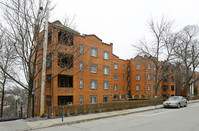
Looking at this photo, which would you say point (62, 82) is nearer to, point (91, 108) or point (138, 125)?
point (91, 108)

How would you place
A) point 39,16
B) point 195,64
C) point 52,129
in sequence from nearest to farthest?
1. point 52,129
2. point 39,16
3. point 195,64

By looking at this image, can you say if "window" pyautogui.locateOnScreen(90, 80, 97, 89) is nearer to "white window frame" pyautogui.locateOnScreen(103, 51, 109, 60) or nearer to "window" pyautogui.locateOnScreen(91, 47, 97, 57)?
"window" pyautogui.locateOnScreen(91, 47, 97, 57)

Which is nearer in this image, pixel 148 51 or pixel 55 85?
pixel 55 85

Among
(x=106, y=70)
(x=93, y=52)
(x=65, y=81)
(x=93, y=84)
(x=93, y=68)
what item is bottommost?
(x=93, y=84)

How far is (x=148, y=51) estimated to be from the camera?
25125 millimetres

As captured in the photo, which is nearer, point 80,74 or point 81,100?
point 81,100

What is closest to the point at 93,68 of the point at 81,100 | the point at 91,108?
the point at 81,100

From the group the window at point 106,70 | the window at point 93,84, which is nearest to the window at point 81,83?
the window at point 93,84

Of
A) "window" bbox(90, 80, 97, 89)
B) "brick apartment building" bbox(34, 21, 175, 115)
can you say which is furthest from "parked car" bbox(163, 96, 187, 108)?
"window" bbox(90, 80, 97, 89)

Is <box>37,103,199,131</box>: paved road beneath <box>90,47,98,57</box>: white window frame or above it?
beneath

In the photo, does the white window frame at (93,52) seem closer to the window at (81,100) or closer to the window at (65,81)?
the window at (65,81)

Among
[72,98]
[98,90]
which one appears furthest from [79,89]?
[98,90]

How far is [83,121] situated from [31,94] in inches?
197

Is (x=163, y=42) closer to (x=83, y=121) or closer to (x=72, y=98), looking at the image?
(x=72, y=98)
